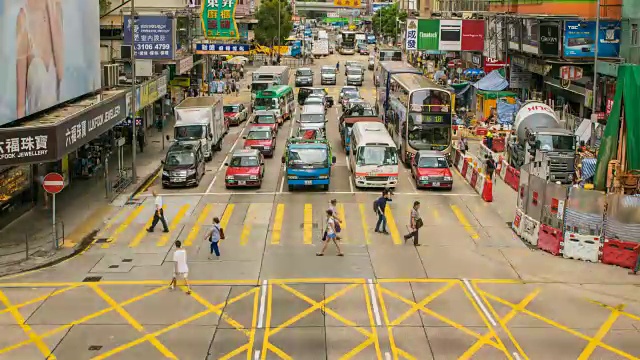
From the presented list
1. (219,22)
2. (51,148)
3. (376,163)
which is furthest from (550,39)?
(51,148)

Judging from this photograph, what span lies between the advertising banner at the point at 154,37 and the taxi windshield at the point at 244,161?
14.4 m

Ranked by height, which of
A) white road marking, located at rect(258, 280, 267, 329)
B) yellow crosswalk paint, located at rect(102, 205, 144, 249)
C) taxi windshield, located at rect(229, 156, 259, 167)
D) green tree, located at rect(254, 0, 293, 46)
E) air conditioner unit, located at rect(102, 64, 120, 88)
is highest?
green tree, located at rect(254, 0, 293, 46)

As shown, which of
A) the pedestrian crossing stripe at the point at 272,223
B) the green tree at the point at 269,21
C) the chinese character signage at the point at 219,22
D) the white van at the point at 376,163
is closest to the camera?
the pedestrian crossing stripe at the point at 272,223

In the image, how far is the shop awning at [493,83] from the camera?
60.0 m

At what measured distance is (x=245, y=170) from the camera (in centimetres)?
3572

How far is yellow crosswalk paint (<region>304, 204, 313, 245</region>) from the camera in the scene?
88.7ft

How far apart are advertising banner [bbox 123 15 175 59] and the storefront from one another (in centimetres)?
1038

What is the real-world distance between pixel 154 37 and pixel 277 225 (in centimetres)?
2330

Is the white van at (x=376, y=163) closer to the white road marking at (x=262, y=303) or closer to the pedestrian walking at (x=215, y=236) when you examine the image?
the pedestrian walking at (x=215, y=236)

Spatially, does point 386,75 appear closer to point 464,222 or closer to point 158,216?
point 464,222

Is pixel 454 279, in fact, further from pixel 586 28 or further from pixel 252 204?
pixel 586 28

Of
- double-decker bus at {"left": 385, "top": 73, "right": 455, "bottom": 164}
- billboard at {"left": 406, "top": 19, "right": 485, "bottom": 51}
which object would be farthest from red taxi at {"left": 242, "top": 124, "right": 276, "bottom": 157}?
billboard at {"left": 406, "top": 19, "right": 485, "bottom": 51}

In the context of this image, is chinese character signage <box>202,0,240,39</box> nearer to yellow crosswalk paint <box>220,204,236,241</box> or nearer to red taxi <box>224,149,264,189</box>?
red taxi <box>224,149,264,189</box>

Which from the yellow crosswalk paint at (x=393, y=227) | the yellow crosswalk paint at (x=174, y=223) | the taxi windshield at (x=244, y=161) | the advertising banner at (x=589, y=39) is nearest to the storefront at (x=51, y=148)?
the yellow crosswalk paint at (x=174, y=223)
